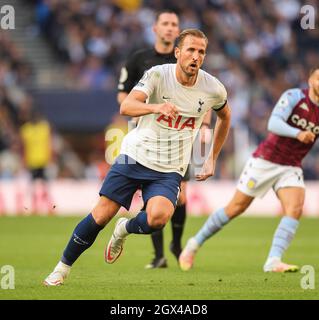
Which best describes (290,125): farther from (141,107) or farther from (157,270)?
(141,107)

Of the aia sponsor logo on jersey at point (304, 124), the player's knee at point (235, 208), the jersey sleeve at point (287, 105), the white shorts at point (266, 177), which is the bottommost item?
the player's knee at point (235, 208)

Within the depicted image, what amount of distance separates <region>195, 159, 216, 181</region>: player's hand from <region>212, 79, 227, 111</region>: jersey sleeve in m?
0.51

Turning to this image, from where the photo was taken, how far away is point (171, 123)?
8.70m

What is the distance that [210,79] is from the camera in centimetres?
877

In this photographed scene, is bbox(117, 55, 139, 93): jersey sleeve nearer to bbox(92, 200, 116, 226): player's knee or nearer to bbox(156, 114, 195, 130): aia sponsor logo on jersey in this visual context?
bbox(156, 114, 195, 130): aia sponsor logo on jersey

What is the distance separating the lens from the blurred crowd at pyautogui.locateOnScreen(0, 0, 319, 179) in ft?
76.4

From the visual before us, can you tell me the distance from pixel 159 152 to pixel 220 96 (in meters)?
0.75

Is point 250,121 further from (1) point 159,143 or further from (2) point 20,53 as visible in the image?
(1) point 159,143

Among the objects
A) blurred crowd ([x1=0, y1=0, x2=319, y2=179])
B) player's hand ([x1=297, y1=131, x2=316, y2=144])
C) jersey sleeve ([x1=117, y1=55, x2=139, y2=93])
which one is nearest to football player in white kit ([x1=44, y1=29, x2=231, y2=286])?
player's hand ([x1=297, y1=131, x2=316, y2=144])

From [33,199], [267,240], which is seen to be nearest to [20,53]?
[33,199]

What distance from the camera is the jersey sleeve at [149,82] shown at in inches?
332

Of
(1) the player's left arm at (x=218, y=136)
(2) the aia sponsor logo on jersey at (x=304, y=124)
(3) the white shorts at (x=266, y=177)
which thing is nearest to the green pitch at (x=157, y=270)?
(3) the white shorts at (x=266, y=177)

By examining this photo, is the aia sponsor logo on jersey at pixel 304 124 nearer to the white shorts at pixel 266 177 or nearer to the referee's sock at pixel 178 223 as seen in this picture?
the white shorts at pixel 266 177
